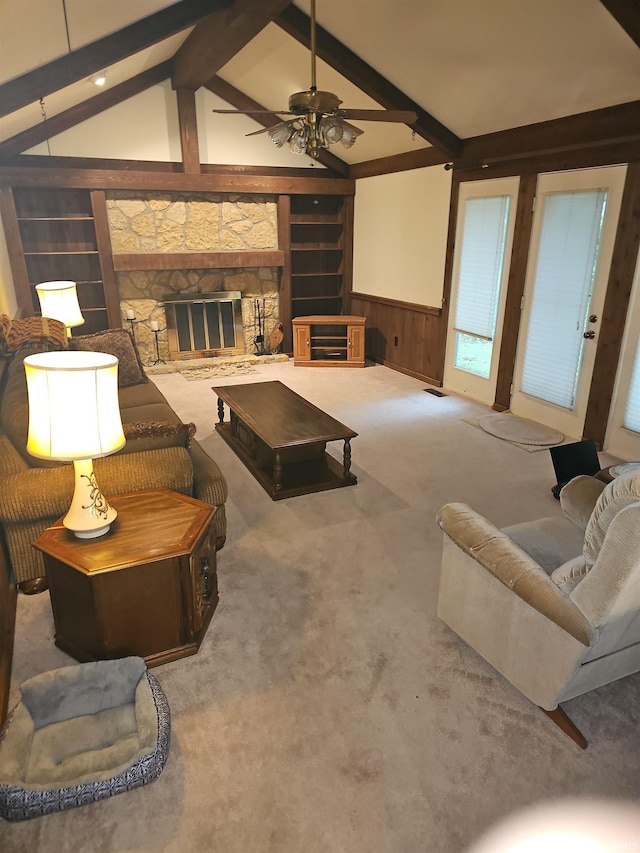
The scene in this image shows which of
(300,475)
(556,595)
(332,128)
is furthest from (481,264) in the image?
(556,595)

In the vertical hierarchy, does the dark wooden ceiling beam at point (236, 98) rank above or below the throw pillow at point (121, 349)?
above

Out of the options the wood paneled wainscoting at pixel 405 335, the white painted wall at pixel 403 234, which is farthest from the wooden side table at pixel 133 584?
the white painted wall at pixel 403 234

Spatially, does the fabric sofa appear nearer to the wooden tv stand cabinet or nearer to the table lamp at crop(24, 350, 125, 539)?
the table lamp at crop(24, 350, 125, 539)

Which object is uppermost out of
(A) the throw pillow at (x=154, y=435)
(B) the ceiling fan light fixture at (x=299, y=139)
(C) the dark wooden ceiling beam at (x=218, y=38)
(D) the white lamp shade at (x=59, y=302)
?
(C) the dark wooden ceiling beam at (x=218, y=38)

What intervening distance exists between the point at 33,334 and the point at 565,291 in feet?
13.3

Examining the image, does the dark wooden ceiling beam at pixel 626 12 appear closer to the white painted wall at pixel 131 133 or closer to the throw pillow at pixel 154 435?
the throw pillow at pixel 154 435

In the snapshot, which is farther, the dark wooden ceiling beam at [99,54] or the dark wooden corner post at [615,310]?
the dark wooden corner post at [615,310]

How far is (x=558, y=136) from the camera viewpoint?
4293 mm

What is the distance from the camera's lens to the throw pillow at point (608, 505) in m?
1.53

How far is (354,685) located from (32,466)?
1.72m

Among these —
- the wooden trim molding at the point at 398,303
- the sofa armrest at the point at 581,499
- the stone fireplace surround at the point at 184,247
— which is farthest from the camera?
the stone fireplace surround at the point at 184,247

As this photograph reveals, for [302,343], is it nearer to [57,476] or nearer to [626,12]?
[626,12]

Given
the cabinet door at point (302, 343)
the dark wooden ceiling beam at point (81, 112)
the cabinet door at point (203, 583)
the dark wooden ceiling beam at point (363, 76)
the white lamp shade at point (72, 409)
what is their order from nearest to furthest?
1. the white lamp shade at point (72, 409)
2. the cabinet door at point (203, 583)
3. the dark wooden ceiling beam at point (363, 76)
4. the dark wooden ceiling beam at point (81, 112)
5. the cabinet door at point (302, 343)

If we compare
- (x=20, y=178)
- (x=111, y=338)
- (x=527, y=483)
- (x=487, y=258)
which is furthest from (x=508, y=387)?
(x=20, y=178)
